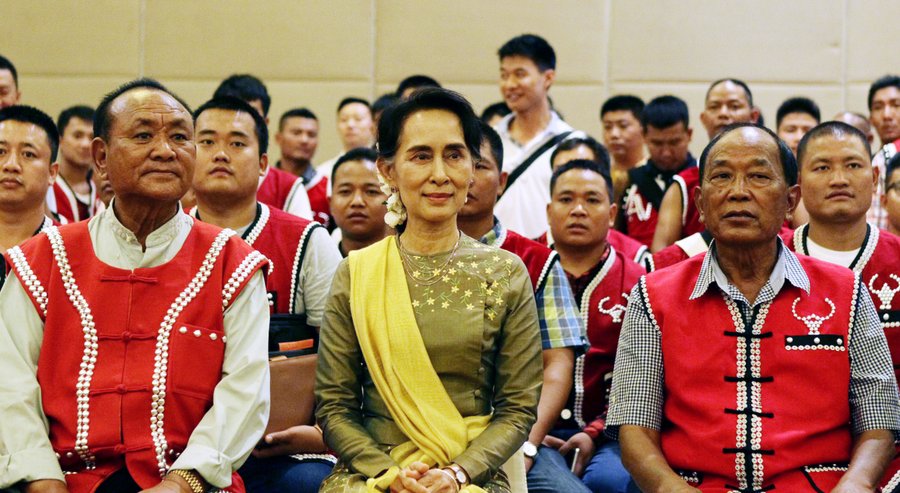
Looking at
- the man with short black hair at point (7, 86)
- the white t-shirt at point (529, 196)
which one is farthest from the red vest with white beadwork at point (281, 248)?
the man with short black hair at point (7, 86)

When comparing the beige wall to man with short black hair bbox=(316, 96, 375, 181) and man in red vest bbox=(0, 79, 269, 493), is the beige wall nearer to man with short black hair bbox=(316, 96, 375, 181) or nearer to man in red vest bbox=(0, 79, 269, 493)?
man with short black hair bbox=(316, 96, 375, 181)

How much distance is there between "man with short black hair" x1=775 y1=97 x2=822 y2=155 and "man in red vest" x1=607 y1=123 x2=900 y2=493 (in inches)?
117

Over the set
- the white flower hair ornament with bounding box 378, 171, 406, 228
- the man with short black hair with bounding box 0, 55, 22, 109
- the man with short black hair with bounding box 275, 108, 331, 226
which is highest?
the man with short black hair with bounding box 0, 55, 22, 109

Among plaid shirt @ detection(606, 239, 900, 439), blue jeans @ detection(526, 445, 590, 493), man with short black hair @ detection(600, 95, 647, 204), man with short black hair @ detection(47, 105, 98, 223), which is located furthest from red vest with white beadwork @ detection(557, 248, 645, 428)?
man with short black hair @ detection(47, 105, 98, 223)

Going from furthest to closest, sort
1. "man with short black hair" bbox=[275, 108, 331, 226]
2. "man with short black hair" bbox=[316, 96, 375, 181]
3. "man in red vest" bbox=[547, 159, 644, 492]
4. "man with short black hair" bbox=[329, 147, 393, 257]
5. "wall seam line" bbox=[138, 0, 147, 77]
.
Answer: "wall seam line" bbox=[138, 0, 147, 77] < "man with short black hair" bbox=[316, 96, 375, 181] < "man with short black hair" bbox=[275, 108, 331, 226] < "man with short black hair" bbox=[329, 147, 393, 257] < "man in red vest" bbox=[547, 159, 644, 492]

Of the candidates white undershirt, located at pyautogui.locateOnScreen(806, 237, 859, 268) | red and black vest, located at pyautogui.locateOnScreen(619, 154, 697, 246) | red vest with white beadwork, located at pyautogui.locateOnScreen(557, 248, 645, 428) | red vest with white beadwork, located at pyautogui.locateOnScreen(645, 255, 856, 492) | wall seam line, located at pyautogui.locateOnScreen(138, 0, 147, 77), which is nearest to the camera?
red vest with white beadwork, located at pyautogui.locateOnScreen(645, 255, 856, 492)

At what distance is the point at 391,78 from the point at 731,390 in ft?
15.7

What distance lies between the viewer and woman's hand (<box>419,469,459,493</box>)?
7.88 ft

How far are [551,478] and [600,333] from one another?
0.80 metres

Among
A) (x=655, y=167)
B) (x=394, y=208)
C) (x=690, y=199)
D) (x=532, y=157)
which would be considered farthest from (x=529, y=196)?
(x=394, y=208)

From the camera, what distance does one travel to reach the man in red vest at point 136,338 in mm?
2508

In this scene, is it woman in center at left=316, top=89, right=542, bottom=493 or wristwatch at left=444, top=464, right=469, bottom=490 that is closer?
wristwatch at left=444, top=464, right=469, bottom=490

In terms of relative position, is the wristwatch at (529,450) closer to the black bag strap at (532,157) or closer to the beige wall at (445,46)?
the black bag strap at (532,157)

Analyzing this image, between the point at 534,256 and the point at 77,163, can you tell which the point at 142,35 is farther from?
the point at 534,256
